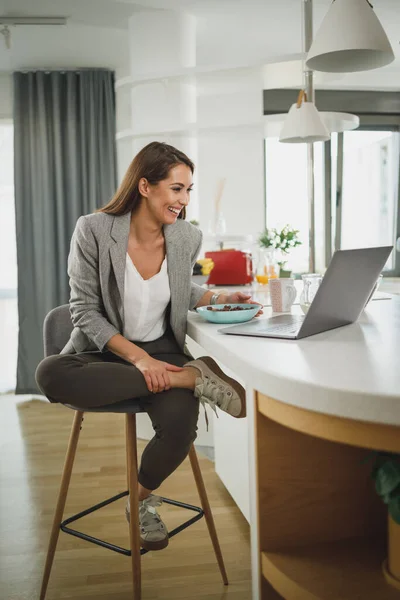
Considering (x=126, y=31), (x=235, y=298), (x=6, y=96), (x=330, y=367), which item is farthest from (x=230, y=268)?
(x=6, y=96)

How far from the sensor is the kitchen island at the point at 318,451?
938mm

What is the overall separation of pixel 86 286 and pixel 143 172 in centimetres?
41

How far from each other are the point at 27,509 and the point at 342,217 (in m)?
4.02

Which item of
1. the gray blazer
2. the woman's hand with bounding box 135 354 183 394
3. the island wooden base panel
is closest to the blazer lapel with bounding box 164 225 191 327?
the gray blazer

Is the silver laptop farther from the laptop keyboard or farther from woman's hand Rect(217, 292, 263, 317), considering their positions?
woman's hand Rect(217, 292, 263, 317)

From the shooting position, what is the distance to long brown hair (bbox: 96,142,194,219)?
1942 mm

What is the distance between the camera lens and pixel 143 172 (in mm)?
1952

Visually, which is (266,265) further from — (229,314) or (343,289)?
(343,289)

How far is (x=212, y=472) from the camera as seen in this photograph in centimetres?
288

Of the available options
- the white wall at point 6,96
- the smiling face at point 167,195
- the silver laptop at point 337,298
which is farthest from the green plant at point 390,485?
the white wall at point 6,96

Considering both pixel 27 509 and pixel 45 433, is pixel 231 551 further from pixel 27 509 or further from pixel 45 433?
pixel 45 433

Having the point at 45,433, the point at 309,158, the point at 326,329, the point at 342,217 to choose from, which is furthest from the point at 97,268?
the point at 342,217

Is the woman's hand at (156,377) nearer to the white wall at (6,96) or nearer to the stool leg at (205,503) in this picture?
the stool leg at (205,503)

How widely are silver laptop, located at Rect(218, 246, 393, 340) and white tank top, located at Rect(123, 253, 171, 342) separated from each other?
376 millimetres
